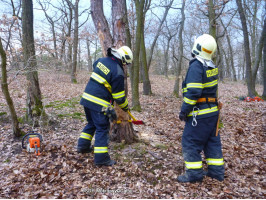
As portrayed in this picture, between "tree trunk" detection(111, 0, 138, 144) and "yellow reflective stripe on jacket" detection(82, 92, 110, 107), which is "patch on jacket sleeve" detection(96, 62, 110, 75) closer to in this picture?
"yellow reflective stripe on jacket" detection(82, 92, 110, 107)

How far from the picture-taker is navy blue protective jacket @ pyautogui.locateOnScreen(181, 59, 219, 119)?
10.6ft

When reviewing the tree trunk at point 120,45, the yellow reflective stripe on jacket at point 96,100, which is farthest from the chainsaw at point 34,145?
the tree trunk at point 120,45

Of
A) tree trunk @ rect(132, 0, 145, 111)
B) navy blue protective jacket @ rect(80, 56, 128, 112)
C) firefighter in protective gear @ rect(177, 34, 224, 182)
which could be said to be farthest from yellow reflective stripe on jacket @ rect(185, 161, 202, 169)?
tree trunk @ rect(132, 0, 145, 111)

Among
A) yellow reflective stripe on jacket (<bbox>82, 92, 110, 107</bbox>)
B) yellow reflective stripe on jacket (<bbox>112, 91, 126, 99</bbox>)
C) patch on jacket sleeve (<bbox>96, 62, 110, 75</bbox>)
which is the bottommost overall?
yellow reflective stripe on jacket (<bbox>82, 92, 110, 107</bbox>)

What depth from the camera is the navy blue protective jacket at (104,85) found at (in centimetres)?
367

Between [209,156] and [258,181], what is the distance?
102 cm

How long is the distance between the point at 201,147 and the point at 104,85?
2241mm

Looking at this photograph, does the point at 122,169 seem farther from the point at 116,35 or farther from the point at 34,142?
the point at 116,35

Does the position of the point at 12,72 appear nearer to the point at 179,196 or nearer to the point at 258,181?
the point at 179,196

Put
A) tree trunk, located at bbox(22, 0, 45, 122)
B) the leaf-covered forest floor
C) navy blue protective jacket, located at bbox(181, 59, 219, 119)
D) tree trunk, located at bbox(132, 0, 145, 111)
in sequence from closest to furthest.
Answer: the leaf-covered forest floor < navy blue protective jacket, located at bbox(181, 59, 219, 119) < tree trunk, located at bbox(22, 0, 45, 122) < tree trunk, located at bbox(132, 0, 145, 111)

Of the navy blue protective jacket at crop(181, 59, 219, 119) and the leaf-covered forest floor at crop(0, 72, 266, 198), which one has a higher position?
Answer: the navy blue protective jacket at crop(181, 59, 219, 119)

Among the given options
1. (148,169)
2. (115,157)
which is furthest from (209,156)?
(115,157)

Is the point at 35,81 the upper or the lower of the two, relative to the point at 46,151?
upper

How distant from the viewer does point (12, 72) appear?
427 centimetres
